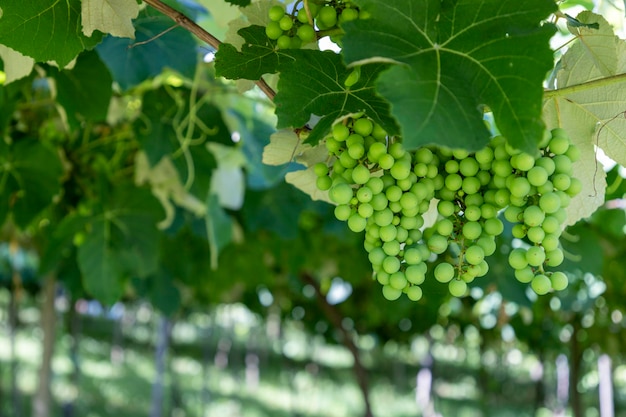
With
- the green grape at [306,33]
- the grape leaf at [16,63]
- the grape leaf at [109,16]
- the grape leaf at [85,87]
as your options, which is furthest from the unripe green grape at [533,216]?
the grape leaf at [85,87]

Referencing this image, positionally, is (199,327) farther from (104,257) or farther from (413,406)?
(104,257)

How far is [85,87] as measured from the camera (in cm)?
154

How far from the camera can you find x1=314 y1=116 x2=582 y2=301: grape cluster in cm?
68

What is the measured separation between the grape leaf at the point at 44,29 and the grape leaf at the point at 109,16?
4cm

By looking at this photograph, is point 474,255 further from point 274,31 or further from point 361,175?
point 274,31

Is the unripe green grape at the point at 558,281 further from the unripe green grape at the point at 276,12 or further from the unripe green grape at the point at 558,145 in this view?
the unripe green grape at the point at 276,12

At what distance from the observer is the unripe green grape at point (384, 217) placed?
71 cm

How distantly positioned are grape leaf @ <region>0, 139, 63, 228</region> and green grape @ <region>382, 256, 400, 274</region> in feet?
4.83

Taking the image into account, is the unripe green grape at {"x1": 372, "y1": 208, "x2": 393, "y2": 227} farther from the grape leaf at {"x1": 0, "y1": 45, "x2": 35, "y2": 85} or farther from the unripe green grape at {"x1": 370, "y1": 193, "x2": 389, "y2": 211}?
the grape leaf at {"x1": 0, "y1": 45, "x2": 35, "y2": 85}

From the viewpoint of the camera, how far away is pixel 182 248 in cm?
346

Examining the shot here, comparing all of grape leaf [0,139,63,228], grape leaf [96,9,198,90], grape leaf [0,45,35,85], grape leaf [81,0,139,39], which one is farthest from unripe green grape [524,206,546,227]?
grape leaf [0,139,63,228]

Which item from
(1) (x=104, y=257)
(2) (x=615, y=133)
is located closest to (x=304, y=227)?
(1) (x=104, y=257)

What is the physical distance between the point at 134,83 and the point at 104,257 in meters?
0.61

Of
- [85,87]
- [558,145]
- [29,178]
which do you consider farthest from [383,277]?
[29,178]
